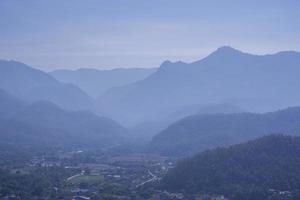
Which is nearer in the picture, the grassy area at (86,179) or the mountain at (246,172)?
the mountain at (246,172)

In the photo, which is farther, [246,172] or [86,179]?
[86,179]

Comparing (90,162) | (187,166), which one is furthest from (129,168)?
(187,166)

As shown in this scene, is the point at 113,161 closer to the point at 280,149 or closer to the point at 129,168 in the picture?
the point at 129,168

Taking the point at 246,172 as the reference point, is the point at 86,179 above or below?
below
